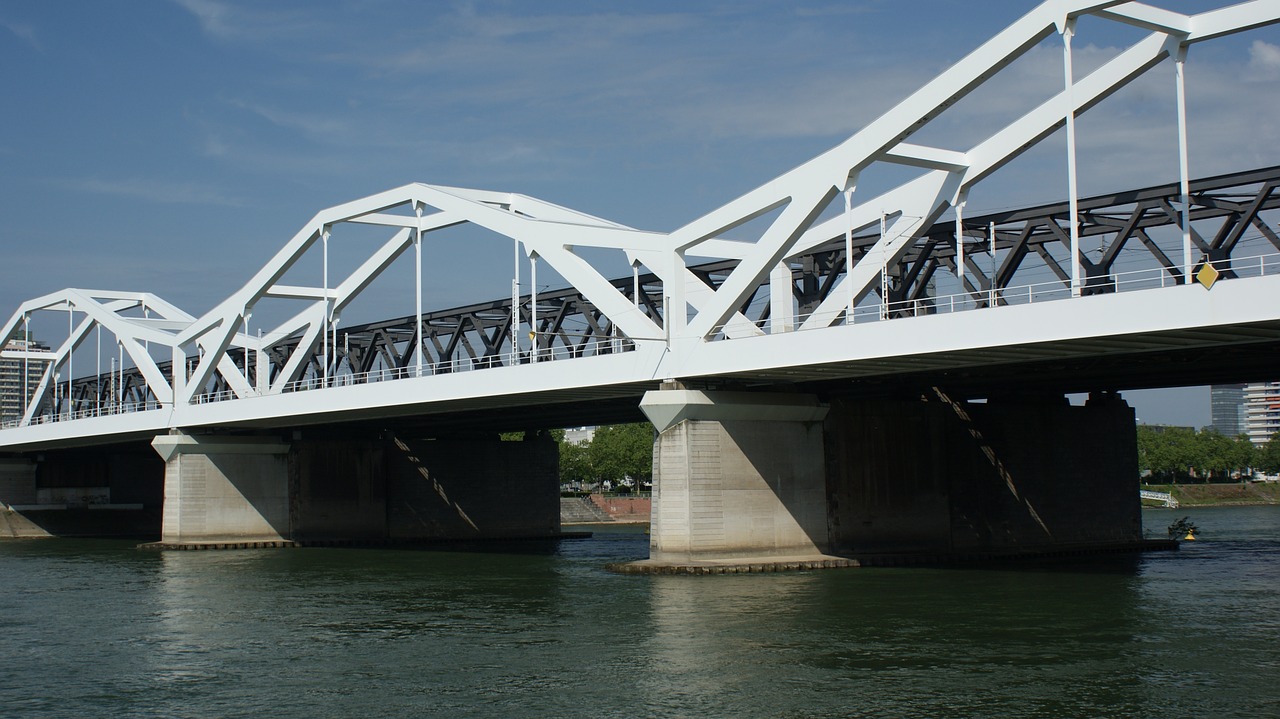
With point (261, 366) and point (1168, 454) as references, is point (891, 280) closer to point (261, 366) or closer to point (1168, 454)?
point (261, 366)

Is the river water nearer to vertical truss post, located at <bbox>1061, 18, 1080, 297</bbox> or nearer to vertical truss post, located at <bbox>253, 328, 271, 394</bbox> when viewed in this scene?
vertical truss post, located at <bbox>1061, 18, 1080, 297</bbox>

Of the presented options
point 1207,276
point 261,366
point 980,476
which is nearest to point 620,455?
point 261,366

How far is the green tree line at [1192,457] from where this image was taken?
→ 6865 inches

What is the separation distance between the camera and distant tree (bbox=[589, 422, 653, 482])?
5915 inches

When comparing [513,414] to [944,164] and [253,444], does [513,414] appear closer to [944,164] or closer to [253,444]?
[253,444]

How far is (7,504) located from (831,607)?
254 ft

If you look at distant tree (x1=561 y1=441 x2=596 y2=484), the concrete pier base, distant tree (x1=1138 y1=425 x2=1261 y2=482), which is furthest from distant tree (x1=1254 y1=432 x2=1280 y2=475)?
the concrete pier base

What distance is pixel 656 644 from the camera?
30625 mm

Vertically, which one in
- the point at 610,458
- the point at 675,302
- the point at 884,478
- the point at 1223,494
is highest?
the point at 675,302

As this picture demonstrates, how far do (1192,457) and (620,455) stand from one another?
2953 inches

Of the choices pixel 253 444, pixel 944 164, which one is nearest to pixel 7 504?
pixel 253 444

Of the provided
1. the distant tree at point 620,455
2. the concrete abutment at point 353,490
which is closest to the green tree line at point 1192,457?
the distant tree at point 620,455

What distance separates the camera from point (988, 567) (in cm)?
4978

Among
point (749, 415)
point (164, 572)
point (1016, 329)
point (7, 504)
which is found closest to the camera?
point (1016, 329)
